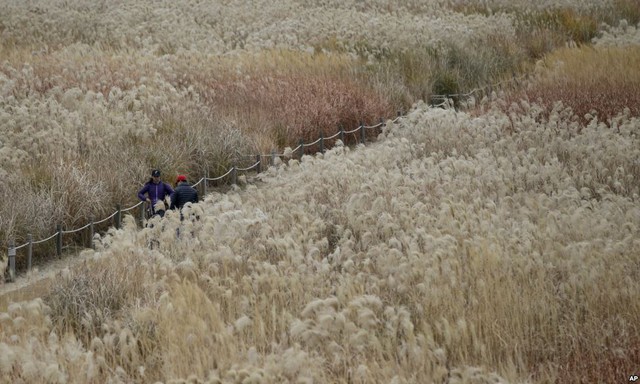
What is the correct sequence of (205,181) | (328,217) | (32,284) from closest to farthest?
(32,284)
(328,217)
(205,181)

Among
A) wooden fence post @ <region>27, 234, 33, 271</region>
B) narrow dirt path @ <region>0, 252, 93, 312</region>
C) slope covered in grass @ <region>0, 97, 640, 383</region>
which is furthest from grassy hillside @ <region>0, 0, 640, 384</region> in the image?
wooden fence post @ <region>27, 234, 33, 271</region>

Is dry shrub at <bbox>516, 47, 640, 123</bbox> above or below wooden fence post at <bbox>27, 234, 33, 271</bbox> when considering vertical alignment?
below

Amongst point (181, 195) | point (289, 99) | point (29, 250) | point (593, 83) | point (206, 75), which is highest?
point (206, 75)

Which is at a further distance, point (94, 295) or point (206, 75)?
point (206, 75)

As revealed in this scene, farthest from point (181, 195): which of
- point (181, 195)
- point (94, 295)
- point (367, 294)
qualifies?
point (367, 294)

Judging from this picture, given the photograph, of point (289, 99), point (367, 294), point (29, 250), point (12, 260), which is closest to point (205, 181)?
point (29, 250)

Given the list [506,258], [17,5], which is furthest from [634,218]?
[17,5]

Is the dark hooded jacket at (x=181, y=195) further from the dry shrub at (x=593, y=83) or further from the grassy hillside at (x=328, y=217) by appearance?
the dry shrub at (x=593, y=83)

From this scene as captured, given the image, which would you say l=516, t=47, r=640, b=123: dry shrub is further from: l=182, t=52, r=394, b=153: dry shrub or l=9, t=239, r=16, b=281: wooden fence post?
l=9, t=239, r=16, b=281: wooden fence post

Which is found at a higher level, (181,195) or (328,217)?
(181,195)

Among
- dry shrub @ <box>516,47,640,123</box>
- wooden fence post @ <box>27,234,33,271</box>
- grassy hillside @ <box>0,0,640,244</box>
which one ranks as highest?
grassy hillside @ <box>0,0,640,244</box>

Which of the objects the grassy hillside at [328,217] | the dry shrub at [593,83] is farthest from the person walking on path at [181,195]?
the dry shrub at [593,83]

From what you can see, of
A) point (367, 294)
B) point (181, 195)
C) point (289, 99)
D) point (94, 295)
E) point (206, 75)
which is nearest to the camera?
point (367, 294)

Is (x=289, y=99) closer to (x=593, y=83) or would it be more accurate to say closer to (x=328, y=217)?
(x=593, y=83)
